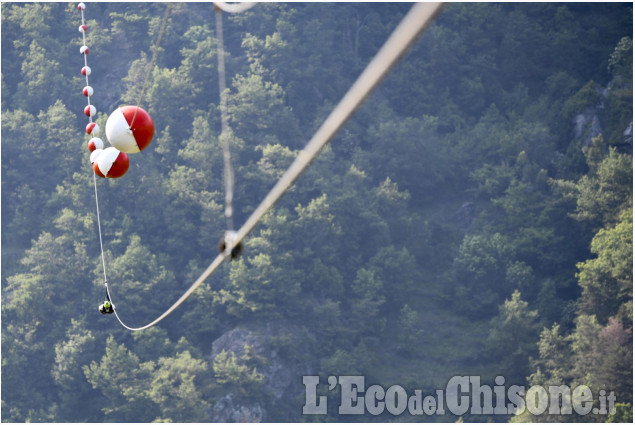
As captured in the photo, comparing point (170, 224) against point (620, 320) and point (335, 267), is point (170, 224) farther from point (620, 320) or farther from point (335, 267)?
point (620, 320)

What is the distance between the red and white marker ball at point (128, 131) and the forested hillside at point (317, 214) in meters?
32.5

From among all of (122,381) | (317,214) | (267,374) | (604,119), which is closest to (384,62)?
(267,374)

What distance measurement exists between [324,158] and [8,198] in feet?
62.9

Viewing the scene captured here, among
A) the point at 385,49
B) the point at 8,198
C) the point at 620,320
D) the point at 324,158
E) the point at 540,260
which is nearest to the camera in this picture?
the point at 385,49

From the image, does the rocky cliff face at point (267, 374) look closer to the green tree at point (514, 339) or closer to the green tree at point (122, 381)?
the green tree at point (122, 381)

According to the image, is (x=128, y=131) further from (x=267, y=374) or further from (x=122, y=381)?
(x=122, y=381)

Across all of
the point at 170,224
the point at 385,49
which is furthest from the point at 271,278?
the point at 385,49

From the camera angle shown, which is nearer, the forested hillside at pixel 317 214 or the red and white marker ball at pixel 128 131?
the red and white marker ball at pixel 128 131

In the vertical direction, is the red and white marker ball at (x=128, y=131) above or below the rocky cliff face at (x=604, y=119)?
below

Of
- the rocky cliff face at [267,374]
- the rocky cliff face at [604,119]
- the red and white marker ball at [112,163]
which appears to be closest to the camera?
the red and white marker ball at [112,163]

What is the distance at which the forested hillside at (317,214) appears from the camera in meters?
48.8

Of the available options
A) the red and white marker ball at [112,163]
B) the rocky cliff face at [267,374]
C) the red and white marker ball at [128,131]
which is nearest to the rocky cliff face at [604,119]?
the rocky cliff face at [267,374]

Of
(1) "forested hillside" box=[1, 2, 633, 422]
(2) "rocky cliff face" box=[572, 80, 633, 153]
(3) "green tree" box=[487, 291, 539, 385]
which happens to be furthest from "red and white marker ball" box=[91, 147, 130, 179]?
(2) "rocky cliff face" box=[572, 80, 633, 153]

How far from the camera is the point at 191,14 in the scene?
224ft
